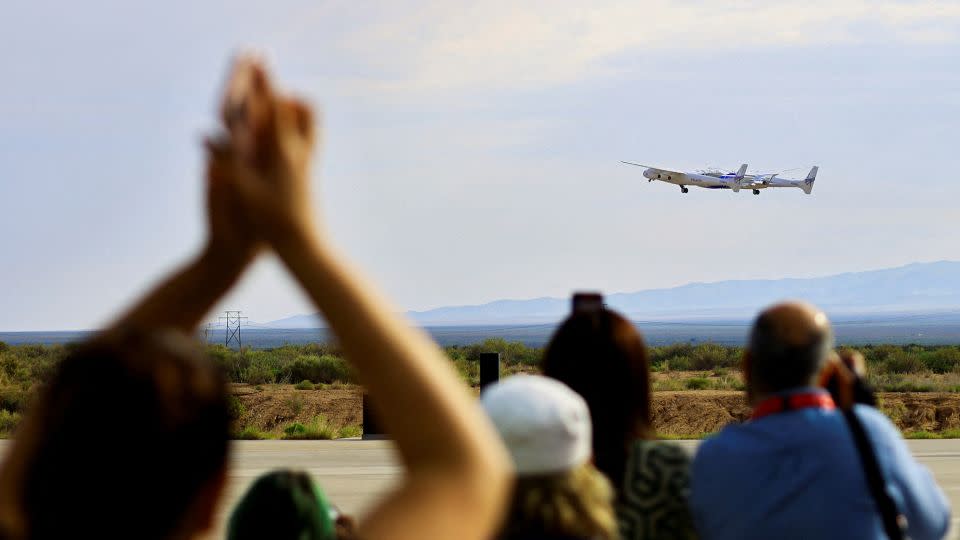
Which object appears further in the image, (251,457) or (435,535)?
(251,457)

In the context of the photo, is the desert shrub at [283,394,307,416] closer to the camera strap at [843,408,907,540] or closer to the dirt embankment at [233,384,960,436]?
the dirt embankment at [233,384,960,436]

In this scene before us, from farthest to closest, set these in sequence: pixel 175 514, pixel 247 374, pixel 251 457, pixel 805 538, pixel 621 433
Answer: pixel 247 374 < pixel 251 457 < pixel 621 433 < pixel 805 538 < pixel 175 514

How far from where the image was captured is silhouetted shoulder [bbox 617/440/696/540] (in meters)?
3.79

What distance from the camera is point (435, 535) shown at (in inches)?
68.5

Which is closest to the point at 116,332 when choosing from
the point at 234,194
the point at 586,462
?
the point at 234,194

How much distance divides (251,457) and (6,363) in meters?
25.3

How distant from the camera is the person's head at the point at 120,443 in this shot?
1652 millimetres

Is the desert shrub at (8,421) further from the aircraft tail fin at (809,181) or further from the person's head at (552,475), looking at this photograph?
the aircraft tail fin at (809,181)

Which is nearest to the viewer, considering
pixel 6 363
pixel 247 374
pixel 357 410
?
pixel 357 410

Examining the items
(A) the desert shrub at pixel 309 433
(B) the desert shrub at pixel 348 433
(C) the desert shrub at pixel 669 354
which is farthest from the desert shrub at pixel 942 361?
(A) the desert shrub at pixel 309 433

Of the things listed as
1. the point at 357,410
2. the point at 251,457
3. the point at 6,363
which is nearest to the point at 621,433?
the point at 251,457

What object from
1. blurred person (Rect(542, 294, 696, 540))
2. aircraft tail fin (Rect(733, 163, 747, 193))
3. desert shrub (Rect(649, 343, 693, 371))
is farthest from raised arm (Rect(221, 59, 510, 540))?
aircraft tail fin (Rect(733, 163, 747, 193))

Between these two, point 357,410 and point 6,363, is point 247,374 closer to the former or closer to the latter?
point 6,363

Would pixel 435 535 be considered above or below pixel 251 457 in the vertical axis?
above
